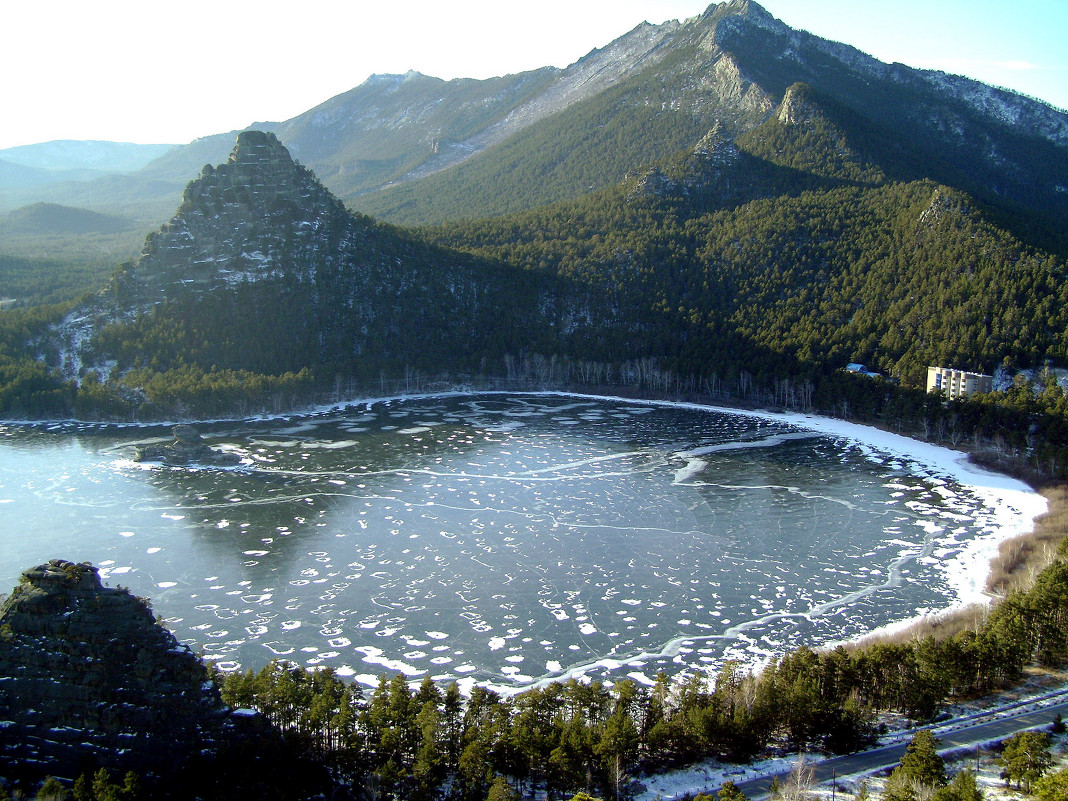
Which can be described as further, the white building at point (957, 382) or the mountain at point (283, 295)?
the mountain at point (283, 295)

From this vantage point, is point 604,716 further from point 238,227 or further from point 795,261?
point 238,227

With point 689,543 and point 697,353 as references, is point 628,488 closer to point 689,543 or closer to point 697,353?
point 689,543

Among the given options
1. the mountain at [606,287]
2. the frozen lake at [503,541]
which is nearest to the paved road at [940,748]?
the frozen lake at [503,541]

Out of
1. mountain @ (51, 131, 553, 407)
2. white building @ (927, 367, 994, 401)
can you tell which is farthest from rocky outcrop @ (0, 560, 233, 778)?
white building @ (927, 367, 994, 401)

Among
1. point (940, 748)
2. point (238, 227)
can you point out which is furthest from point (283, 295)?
point (940, 748)

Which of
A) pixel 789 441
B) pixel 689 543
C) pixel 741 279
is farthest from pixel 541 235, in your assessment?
pixel 689 543

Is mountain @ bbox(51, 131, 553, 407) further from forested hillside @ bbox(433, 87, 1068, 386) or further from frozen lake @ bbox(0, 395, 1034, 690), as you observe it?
frozen lake @ bbox(0, 395, 1034, 690)

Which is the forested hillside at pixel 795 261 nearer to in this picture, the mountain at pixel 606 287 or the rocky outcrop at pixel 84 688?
the mountain at pixel 606 287
